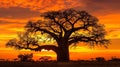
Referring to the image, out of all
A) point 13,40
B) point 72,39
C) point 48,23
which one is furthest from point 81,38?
point 13,40

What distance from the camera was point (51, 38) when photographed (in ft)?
147

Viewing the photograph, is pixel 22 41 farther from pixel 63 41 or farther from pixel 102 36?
pixel 102 36

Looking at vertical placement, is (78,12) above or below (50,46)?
above

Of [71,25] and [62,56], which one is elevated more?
[71,25]

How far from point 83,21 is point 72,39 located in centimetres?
230

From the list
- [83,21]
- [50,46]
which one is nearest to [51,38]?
[50,46]

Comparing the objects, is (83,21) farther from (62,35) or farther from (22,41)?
(22,41)

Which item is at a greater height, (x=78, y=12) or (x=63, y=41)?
(x=78, y=12)

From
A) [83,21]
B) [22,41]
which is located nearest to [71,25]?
[83,21]

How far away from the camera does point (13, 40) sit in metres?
45.1

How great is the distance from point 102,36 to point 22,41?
873 cm

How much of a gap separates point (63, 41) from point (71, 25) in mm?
1997

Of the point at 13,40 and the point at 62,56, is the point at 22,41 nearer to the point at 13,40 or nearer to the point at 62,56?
the point at 13,40

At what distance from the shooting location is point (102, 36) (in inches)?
1763
